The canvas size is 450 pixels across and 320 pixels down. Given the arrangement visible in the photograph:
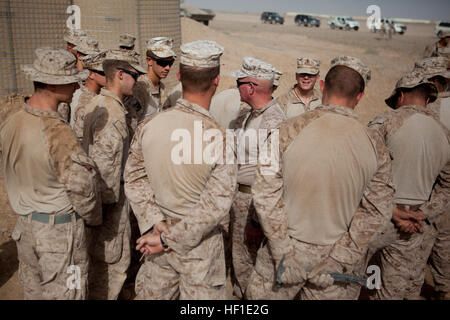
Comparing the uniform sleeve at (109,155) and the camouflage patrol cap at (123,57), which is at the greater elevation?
the camouflage patrol cap at (123,57)

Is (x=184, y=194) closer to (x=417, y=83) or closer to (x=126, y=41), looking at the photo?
(x=417, y=83)

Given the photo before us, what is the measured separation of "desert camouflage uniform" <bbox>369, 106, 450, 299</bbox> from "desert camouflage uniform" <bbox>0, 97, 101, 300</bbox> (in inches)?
102

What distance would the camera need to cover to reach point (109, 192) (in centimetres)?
326

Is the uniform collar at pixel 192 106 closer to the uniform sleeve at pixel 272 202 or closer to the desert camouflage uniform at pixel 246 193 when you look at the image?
the uniform sleeve at pixel 272 202

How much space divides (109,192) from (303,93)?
3.30 m

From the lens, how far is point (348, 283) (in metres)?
2.61

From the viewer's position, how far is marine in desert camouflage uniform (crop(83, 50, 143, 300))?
3.20 m

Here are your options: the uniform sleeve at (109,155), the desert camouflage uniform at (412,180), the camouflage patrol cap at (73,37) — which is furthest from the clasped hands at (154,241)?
the camouflage patrol cap at (73,37)

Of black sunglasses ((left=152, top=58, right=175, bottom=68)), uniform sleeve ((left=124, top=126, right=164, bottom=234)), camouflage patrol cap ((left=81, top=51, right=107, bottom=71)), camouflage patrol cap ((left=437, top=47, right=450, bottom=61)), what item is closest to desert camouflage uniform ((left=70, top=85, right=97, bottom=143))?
camouflage patrol cap ((left=81, top=51, right=107, bottom=71))

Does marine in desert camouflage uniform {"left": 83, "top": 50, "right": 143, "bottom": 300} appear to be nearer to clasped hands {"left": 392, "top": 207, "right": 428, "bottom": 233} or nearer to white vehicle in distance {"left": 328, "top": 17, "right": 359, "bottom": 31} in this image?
clasped hands {"left": 392, "top": 207, "right": 428, "bottom": 233}

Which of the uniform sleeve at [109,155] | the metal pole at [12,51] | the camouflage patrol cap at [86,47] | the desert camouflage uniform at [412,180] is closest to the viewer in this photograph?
the desert camouflage uniform at [412,180]

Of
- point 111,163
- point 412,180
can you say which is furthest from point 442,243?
point 111,163

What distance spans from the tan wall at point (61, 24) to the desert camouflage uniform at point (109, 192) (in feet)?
18.7

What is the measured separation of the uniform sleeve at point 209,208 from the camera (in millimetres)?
2332
